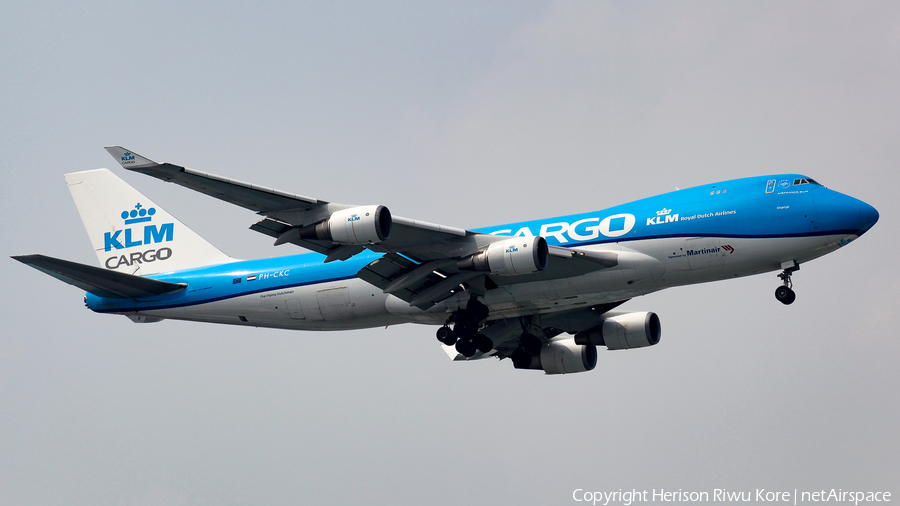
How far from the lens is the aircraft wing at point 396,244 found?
2455 centimetres

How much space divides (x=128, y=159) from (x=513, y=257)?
11.0m

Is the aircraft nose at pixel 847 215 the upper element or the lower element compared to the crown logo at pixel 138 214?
lower

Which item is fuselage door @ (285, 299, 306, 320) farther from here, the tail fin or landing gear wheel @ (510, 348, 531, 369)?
landing gear wheel @ (510, 348, 531, 369)

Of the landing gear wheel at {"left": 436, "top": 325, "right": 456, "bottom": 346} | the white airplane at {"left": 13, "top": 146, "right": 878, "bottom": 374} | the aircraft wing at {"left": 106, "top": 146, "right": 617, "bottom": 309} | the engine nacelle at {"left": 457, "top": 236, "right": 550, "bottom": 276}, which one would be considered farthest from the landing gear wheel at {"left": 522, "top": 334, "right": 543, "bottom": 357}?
the engine nacelle at {"left": 457, "top": 236, "right": 550, "bottom": 276}

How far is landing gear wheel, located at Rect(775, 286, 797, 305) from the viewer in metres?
26.8

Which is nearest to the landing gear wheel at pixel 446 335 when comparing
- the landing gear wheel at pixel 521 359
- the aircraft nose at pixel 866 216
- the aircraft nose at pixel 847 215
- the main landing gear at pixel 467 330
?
the main landing gear at pixel 467 330

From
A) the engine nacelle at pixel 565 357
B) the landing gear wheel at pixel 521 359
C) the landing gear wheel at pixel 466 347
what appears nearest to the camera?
the landing gear wheel at pixel 466 347

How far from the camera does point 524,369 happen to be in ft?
118

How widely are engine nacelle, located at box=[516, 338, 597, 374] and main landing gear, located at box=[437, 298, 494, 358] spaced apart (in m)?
5.23

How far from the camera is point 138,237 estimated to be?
1433 inches

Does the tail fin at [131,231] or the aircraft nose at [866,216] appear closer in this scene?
the aircraft nose at [866,216]

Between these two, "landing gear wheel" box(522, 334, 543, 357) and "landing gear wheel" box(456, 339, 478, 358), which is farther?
"landing gear wheel" box(522, 334, 543, 357)

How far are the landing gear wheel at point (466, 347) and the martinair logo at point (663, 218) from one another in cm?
724

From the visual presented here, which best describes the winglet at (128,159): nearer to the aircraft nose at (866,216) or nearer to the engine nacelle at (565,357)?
the engine nacelle at (565,357)
